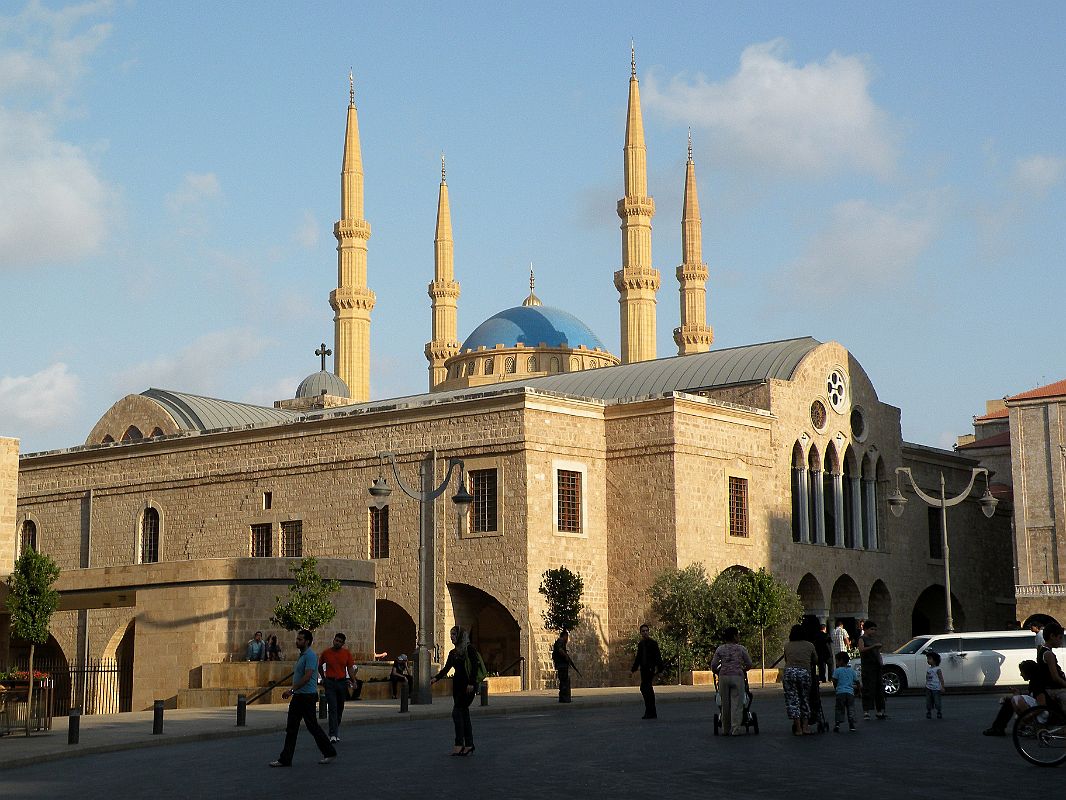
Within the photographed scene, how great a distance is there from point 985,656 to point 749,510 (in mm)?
13490

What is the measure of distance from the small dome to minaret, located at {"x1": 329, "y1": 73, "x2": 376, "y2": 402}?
2.21 meters

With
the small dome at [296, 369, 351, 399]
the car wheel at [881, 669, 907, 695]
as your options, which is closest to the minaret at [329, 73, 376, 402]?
the small dome at [296, 369, 351, 399]

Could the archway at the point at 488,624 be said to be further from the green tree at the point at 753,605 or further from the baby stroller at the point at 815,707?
the baby stroller at the point at 815,707

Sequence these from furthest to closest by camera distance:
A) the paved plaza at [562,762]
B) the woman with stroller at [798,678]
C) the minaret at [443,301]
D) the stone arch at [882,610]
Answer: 1. the minaret at [443,301]
2. the stone arch at [882,610]
3. the woman with stroller at [798,678]
4. the paved plaza at [562,762]

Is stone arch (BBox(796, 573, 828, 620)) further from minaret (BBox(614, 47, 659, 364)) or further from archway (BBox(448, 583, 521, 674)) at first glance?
minaret (BBox(614, 47, 659, 364))

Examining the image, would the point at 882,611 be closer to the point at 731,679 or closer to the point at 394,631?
the point at 394,631

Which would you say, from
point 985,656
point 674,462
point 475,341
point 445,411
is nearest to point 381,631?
point 445,411

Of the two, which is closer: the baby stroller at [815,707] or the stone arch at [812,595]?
the baby stroller at [815,707]

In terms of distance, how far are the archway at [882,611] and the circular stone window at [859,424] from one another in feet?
15.7

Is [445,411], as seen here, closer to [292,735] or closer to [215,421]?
[215,421]

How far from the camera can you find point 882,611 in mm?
48938

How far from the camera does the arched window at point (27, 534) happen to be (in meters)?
50.7

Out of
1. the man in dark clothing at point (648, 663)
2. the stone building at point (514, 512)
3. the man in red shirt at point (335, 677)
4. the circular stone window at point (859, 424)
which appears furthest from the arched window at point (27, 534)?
the man in red shirt at point (335, 677)

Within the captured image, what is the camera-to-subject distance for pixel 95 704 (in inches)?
1454
